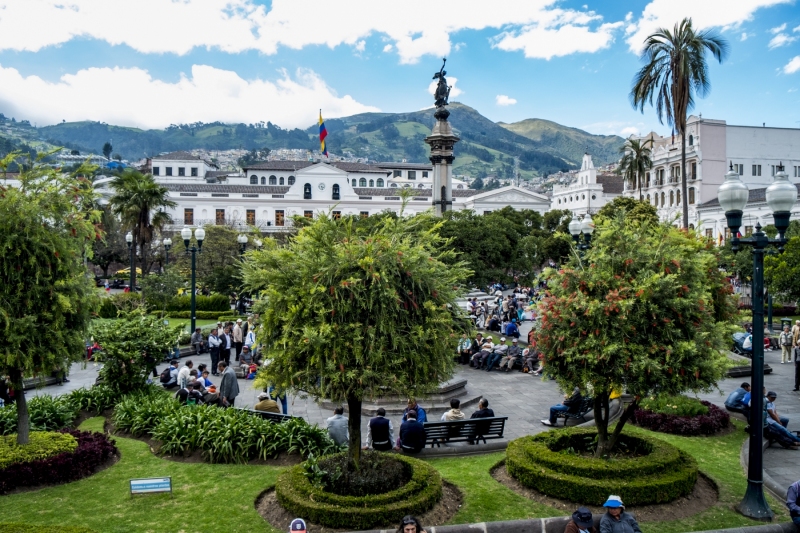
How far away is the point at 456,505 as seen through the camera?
344 inches

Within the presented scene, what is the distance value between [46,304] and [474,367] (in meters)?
14.2

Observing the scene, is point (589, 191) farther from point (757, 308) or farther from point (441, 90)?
point (757, 308)

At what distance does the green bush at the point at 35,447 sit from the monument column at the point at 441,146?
2939cm

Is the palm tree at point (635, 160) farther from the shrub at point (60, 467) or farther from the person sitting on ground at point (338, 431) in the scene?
the shrub at point (60, 467)

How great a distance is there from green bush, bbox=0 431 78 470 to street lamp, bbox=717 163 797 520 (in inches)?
406

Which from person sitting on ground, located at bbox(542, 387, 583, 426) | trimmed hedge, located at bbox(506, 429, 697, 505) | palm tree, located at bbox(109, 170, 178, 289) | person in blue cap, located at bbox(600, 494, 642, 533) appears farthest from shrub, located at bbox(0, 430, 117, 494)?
palm tree, located at bbox(109, 170, 178, 289)

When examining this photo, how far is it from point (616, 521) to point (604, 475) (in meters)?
1.69

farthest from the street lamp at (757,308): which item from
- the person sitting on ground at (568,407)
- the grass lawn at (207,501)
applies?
the person sitting on ground at (568,407)

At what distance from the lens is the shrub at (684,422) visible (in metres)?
12.6

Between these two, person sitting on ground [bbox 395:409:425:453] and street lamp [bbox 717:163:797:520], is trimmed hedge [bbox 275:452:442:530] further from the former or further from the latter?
street lamp [bbox 717:163:797:520]

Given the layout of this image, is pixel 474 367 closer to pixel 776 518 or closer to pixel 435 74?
pixel 776 518

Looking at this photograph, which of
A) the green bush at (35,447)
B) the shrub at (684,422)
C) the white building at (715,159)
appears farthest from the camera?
the white building at (715,159)

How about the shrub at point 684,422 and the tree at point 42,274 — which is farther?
the shrub at point 684,422

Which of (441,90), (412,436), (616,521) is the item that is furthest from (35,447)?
(441,90)
